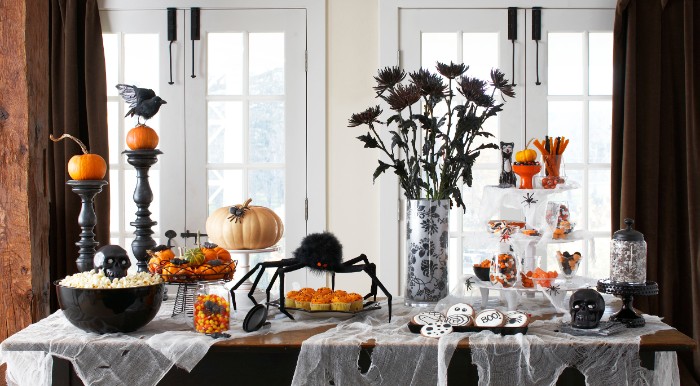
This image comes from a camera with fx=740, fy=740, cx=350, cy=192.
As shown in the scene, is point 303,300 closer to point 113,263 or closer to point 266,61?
point 113,263

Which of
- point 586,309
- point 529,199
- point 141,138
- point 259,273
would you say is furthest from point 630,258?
point 141,138

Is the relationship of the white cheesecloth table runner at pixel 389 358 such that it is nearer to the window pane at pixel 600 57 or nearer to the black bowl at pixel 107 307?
the black bowl at pixel 107 307

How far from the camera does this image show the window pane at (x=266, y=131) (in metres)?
4.19

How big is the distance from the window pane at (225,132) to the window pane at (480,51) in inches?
51.7

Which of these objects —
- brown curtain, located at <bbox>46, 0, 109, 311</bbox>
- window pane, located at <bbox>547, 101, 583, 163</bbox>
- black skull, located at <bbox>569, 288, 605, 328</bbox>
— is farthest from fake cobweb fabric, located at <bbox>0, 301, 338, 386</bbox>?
window pane, located at <bbox>547, 101, 583, 163</bbox>

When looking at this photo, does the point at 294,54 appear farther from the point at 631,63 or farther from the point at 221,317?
the point at 221,317

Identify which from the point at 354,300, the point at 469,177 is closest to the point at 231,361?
the point at 354,300

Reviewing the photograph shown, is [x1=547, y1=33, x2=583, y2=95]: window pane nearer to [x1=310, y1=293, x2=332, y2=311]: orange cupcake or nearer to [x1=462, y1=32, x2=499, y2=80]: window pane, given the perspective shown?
[x1=462, y1=32, x2=499, y2=80]: window pane

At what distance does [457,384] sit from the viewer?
2.11 meters

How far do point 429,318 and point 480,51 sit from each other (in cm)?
236

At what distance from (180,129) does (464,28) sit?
5.55 ft

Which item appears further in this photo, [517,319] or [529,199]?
[529,199]

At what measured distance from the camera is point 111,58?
419 centimetres

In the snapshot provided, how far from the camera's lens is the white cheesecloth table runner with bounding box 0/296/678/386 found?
2.01m
